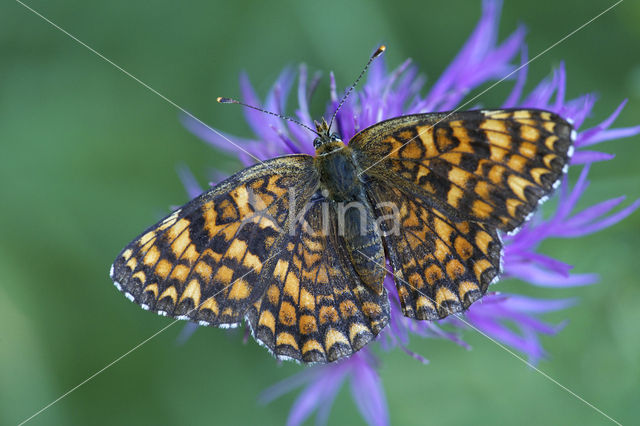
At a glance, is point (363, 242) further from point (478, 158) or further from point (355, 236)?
point (478, 158)

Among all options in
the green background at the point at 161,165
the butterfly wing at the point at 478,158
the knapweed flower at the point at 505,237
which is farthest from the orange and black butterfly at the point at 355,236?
the green background at the point at 161,165

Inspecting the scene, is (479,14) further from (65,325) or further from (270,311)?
(65,325)

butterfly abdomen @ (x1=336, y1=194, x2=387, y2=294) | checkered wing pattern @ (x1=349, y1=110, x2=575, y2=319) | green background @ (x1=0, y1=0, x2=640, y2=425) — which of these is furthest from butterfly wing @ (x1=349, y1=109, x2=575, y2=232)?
green background @ (x1=0, y1=0, x2=640, y2=425)

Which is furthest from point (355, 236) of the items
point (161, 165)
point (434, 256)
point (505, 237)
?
point (161, 165)

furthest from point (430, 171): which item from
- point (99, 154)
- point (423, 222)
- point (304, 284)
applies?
point (99, 154)

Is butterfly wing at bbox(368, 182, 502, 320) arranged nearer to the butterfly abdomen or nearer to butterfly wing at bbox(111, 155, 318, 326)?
the butterfly abdomen

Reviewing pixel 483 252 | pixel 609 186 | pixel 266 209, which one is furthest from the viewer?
pixel 609 186

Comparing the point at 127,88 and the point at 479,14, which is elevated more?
the point at 127,88
